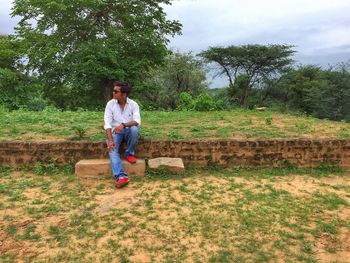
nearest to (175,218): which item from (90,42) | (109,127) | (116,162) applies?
(116,162)

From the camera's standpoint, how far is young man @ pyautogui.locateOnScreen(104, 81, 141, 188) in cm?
513

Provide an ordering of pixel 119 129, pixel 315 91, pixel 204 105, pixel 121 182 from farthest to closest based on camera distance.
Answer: pixel 315 91 < pixel 204 105 < pixel 119 129 < pixel 121 182

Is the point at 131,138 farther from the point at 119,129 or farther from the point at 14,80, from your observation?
the point at 14,80

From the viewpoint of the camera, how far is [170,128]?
6734 millimetres

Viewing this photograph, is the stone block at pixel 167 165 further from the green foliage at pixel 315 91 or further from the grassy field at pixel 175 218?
the green foliage at pixel 315 91

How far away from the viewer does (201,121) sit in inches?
305

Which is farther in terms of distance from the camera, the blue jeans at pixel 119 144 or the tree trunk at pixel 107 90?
the tree trunk at pixel 107 90

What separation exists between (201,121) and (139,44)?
9.92 metres

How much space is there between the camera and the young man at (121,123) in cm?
513

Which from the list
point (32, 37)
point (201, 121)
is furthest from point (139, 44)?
point (201, 121)

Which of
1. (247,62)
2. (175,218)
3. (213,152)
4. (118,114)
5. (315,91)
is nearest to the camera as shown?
(175,218)

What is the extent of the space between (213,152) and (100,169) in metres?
1.71

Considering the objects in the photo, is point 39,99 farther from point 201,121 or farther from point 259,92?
point 259,92

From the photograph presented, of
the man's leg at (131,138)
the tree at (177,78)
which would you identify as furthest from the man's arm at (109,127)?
the tree at (177,78)
